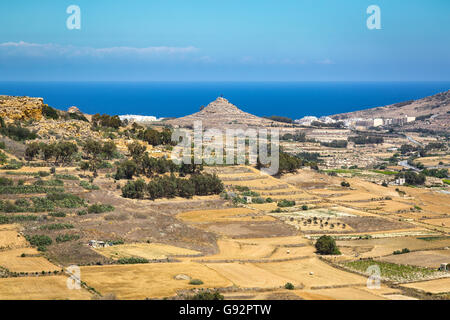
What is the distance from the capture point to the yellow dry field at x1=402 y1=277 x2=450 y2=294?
26.6 metres

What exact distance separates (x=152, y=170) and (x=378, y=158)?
48609mm

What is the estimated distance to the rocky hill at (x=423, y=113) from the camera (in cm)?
13112

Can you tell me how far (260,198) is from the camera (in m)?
48.6

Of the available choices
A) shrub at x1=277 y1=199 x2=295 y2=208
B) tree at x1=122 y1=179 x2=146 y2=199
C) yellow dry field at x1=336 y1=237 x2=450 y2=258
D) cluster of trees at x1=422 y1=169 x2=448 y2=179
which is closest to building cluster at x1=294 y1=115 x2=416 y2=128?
cluster of trees at x1=422 y1=169 x2=448 y2=179

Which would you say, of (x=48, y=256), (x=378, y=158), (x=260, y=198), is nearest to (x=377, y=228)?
(x=260, y=198)

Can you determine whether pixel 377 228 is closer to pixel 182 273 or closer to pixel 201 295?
pixel 182 273

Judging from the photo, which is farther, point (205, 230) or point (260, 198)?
point (260, 198)

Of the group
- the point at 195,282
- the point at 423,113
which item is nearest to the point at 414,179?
the point at 195,282

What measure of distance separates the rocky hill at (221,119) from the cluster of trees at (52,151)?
4513cm

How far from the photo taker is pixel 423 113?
5650 inches

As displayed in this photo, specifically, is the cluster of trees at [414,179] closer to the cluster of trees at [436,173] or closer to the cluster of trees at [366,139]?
the cluster of trees at [436,173]

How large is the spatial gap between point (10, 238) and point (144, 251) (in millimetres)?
7323

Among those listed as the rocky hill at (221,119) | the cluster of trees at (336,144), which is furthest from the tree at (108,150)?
the cluster of trees at (336,144)

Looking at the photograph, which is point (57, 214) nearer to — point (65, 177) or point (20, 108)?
point (65, 177)
